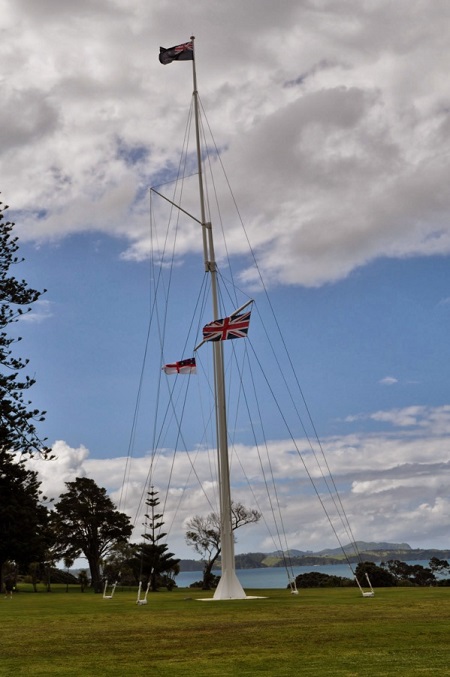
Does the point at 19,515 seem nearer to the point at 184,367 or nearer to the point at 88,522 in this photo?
the point at 184,367

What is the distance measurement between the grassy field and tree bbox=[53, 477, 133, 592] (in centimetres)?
4923

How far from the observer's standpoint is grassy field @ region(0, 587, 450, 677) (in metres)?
13.9

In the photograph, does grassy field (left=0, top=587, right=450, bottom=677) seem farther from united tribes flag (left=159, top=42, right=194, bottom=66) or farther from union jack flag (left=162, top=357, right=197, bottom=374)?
united tribes flag (left=159, top=42, right=194, bottom=66)

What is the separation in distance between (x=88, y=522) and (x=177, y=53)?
5017cm

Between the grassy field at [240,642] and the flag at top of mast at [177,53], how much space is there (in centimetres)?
2676

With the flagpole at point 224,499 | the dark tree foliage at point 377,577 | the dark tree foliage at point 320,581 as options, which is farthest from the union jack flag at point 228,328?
the dark tree foliage at point 320,581

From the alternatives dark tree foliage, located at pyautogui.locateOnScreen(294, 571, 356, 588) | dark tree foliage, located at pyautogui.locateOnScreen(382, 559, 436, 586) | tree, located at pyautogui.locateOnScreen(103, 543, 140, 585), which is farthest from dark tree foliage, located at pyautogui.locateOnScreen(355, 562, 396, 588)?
tree, located at pyautogui.locateOnScreen(103, 543, 140, 585)

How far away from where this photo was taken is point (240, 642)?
58.1 ft

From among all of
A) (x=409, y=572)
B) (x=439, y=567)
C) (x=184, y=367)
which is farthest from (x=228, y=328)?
(x=439, y=567)

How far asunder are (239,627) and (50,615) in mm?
11135

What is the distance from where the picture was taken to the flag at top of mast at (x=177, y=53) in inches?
1578

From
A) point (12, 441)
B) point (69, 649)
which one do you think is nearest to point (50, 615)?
point (12, 441)

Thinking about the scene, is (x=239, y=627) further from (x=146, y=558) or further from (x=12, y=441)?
(x=146, y=558)

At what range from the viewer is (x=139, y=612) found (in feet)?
95.7
